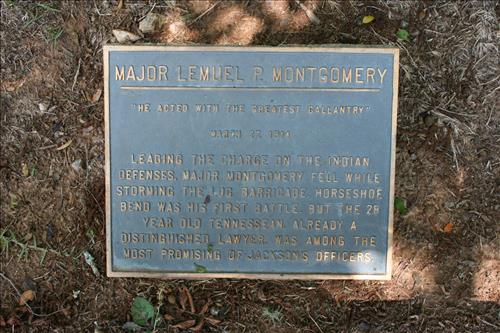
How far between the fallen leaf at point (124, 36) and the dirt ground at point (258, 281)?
0.05 meters

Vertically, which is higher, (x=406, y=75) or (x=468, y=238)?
(x=406, y=75)

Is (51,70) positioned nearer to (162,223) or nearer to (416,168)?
(162,223)

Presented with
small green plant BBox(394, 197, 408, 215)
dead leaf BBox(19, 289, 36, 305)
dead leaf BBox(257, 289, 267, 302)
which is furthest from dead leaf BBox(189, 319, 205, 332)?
small green plant BBox(394, 197, 408, 215)

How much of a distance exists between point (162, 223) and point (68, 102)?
3.09ft

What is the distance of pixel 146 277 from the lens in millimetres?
2648

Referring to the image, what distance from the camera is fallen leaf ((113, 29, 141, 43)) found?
275cm

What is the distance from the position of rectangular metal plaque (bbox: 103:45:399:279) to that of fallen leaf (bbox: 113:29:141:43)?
0.81 feet

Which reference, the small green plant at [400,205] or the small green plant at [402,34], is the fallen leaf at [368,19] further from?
the small green plant at [400,205]

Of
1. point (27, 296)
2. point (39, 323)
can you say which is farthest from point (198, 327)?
point (27, 296)

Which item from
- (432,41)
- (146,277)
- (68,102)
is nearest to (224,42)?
(68,102)

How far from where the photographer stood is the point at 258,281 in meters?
2.77

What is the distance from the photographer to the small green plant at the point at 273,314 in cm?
277

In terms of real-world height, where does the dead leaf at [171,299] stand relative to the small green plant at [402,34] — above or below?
below

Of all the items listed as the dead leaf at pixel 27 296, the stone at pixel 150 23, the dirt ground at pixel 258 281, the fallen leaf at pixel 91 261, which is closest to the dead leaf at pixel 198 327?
the dirt ground at pixel 258 281
